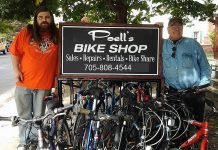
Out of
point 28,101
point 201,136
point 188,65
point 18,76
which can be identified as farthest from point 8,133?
point 201,136

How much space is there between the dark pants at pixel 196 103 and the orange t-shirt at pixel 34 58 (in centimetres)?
169

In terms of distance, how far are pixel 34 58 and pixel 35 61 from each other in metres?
0.04

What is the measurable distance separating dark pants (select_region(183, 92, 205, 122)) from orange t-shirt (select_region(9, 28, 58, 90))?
1686mm

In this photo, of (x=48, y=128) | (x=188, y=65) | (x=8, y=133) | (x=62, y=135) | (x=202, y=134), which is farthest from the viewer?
(x=8, y=133)

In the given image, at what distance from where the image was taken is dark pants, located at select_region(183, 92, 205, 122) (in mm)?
4770

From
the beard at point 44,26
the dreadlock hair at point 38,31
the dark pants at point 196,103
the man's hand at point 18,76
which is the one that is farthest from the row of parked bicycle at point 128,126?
the beard at point 44,26

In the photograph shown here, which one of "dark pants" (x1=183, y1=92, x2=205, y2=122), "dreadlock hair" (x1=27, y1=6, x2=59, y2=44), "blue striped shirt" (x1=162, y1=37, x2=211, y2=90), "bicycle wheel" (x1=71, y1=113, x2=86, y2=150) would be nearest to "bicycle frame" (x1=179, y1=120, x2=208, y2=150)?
"dark pants" (x1=183, y1=92, x2=205, y2=122)

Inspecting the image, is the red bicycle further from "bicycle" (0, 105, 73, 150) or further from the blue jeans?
the blue jeans

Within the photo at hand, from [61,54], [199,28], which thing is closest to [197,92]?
[61,54]

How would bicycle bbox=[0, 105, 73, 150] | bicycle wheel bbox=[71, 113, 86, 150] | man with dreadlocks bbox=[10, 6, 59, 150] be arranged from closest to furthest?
bicycle bbox=[0, 105, 73, 150] → bicycle wheel bbox=[71, 113, 86, 150] → man with dreadlocks bbox=[10, 6, 59, 150]

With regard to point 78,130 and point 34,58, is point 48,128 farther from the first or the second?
point 34,58

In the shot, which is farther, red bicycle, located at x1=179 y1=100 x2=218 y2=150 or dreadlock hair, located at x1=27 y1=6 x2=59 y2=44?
dreadlock hair, located at x1=27 y1=6 x2=59 y2=44

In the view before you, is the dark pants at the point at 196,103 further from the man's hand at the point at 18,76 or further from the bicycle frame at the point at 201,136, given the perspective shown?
the man's hand at the point at 18,76

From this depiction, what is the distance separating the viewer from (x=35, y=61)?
15.7 feet
